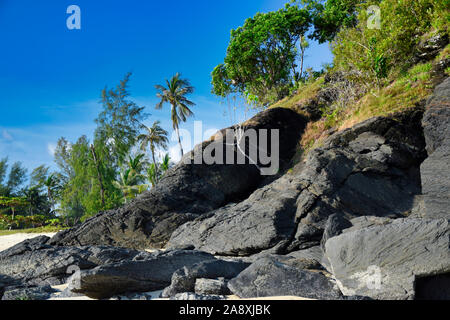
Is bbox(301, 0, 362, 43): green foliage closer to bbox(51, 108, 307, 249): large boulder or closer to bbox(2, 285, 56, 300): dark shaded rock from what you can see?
bbox(51, 108, 307, 249): large boulder

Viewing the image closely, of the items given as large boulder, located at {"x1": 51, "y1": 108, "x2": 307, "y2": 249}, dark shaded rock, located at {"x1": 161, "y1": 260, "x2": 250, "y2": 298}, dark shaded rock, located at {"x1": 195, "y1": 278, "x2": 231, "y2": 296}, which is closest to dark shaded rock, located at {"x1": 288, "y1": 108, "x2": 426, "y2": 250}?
dark shaded rock, located at {"x1": 161, "y1": 260, "x2": 250, "y2": 298}

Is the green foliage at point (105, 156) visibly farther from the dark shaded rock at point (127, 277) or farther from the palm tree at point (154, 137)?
Result: the dark shaded rock at point (127, 277)

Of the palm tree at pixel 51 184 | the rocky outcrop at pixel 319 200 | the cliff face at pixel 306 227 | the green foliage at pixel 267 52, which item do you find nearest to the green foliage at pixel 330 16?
the green foliage at pixel 267 52

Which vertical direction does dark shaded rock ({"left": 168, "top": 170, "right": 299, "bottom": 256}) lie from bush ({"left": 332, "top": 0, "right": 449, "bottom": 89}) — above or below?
below

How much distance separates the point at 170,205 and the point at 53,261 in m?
5.10

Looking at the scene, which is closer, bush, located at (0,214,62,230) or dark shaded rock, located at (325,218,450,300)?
dark shaded rock, located at (325,218,450,300)

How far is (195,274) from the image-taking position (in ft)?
17.0

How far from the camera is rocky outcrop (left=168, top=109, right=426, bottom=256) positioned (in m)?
8.14

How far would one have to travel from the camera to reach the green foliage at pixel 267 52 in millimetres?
28172

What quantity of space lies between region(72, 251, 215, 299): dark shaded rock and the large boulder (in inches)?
235

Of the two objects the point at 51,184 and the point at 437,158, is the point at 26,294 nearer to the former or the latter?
the point at 437,158

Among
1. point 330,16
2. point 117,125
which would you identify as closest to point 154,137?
point 117,125

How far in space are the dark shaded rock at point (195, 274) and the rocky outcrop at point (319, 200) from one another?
2.49 m
